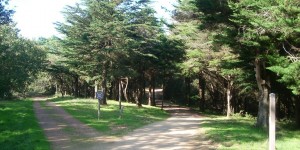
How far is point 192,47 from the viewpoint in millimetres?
31297

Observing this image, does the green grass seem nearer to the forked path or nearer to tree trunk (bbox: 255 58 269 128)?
the forked path

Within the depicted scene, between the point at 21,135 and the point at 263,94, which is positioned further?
the point at 263,94

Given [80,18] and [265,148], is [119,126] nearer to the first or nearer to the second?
[265,148]

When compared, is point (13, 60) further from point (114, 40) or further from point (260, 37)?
point (260, 37)

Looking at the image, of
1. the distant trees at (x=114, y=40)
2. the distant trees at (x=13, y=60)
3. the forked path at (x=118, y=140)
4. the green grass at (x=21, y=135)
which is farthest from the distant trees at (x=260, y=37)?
the distant trees at (x=13, y=60)

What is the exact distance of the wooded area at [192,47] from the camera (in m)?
16.0

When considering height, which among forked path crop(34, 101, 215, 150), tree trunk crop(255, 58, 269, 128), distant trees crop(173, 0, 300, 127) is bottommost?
forked path crop(34, 101, 215, 150)

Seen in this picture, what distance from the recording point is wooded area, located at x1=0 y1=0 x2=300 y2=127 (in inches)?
629

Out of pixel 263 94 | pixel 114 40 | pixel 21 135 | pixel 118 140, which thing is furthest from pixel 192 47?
pixel 21 135

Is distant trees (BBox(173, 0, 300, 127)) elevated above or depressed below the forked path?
above

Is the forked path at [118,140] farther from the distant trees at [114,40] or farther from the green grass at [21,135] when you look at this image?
the distant trees at [114,40]

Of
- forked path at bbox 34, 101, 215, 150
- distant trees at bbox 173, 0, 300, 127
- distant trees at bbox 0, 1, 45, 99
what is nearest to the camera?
forked path at bbox 34, 101, 215, 150

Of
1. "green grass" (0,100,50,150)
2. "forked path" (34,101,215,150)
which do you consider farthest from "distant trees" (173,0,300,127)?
"green grass" (0,100,50,150)

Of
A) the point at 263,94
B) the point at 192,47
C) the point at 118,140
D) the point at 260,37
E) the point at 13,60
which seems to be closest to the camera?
the point at 118,140
